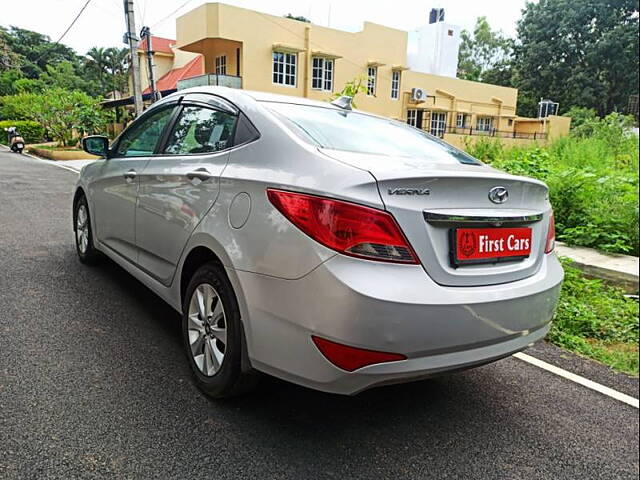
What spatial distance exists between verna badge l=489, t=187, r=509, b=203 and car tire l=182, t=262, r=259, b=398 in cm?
113

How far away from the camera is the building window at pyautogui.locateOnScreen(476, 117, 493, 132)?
28.9 metres

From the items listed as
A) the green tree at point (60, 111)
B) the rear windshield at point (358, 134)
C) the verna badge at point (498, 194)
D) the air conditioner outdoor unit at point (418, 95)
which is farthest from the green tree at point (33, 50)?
the air conditioner outdoor unit at point (418, 95)

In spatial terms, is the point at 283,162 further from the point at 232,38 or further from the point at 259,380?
the point at 232,38

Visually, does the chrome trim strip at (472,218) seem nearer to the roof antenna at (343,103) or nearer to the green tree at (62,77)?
the roof antenna at (343,103)

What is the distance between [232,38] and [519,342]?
955cm

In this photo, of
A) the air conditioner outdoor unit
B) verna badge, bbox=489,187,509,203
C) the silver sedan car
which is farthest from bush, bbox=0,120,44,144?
the air conditioner outdoor unit

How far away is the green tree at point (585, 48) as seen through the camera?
3.15 feet

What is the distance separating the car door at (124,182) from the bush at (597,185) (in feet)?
8.09

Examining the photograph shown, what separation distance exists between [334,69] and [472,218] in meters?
18.9

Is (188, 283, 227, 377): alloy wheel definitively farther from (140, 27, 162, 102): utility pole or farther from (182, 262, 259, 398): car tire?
(140, 27, 162, 102): utility pole

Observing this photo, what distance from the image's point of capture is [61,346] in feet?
8.94

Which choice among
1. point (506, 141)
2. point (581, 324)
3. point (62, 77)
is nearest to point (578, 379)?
point (581, 324)

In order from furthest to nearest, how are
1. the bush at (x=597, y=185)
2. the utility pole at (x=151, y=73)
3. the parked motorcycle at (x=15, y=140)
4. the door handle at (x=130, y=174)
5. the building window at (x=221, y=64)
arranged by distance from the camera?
the building window at (x=221, y=64) → the utility pole at (x=151, y=73) → the parked motorcycle at (x=15, y=140) → the door handle at (x=130, y=174) → the bush at (x=597, y=185)

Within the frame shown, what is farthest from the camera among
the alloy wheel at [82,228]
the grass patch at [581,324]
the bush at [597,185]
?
the alloy wheel at [82,228]
